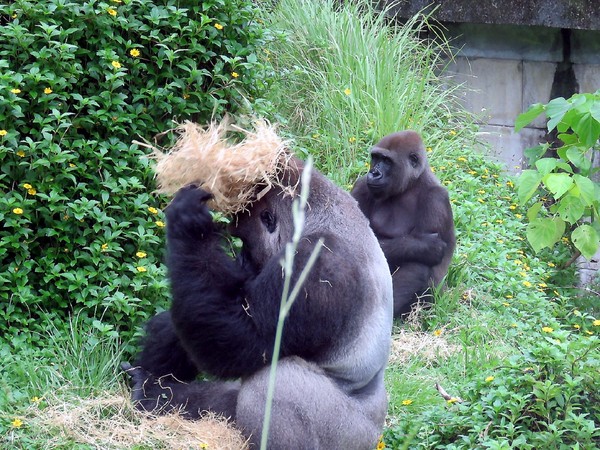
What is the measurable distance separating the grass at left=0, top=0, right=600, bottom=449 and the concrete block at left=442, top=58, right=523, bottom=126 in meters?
0.32

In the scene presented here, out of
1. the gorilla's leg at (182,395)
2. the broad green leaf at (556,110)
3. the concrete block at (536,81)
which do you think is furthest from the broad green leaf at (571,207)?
the gorilla's leg at (182,395)

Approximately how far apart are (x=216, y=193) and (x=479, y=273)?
3.44 meters

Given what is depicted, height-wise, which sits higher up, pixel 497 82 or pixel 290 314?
pixel 290 314

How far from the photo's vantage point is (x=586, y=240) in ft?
21.1

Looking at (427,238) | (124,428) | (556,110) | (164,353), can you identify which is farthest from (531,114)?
(124,428)

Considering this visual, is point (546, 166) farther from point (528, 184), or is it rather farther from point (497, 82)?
point (497, 82)

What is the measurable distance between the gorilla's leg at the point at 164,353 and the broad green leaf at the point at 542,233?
3.42 metres

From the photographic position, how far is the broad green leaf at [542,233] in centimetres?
638

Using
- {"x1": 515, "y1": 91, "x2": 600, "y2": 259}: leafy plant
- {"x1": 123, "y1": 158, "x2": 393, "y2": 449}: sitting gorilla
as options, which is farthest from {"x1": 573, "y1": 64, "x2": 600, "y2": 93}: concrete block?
{"x1": 123, "y1": 158, "x2": 393, "y2": 449}: sitting gorilla

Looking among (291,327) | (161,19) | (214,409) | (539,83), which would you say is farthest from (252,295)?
(539,83)

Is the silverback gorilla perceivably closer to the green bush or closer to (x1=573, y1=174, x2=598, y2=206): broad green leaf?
(x1=573, y1=174, x2=598, y2=206): broad green leaf

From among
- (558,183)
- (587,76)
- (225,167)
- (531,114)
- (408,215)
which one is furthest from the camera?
(587,76)

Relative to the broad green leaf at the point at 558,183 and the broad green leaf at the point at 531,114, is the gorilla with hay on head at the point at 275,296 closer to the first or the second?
the broad green leaf at the point at 558,183

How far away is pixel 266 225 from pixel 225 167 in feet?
0.98
